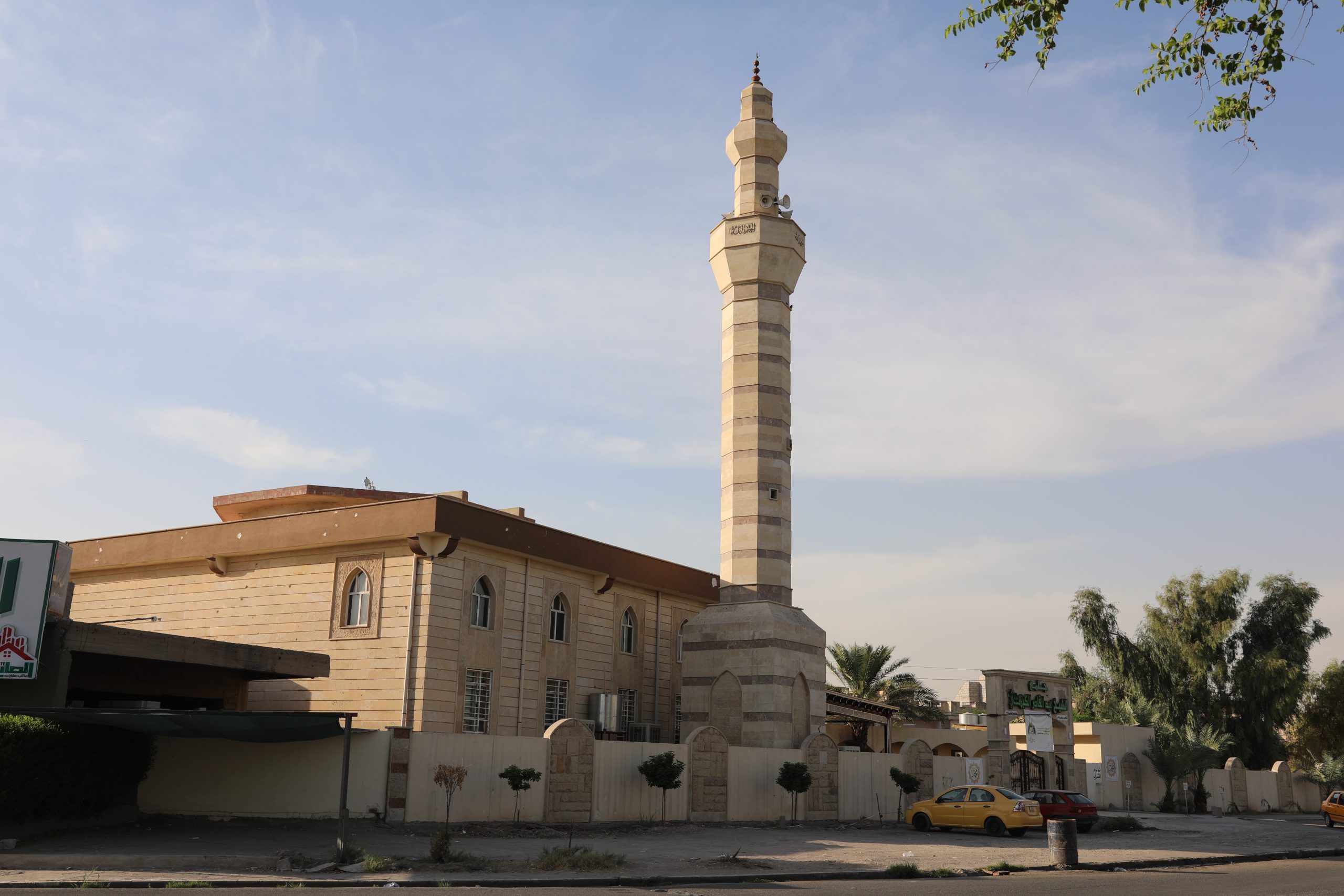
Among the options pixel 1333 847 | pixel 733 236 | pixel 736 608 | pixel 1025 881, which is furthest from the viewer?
pixel 733 236

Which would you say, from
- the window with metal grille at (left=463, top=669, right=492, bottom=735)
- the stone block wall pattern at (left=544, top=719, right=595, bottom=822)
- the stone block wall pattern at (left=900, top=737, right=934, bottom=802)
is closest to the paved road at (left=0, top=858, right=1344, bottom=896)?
the stone block wall pattern at (left=544, top=719, right=595, bottom=822)

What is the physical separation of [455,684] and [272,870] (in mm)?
10184

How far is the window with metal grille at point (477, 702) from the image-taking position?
25.7 meters

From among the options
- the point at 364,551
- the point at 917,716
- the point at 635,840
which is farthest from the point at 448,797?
the point at 917,716

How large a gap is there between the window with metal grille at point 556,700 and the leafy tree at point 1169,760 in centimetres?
2419

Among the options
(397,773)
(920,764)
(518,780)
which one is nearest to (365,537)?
(397,773)

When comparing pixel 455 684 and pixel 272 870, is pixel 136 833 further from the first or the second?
pixel 455 684

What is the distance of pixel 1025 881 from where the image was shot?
1675cm

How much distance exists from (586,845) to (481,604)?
27.4ft

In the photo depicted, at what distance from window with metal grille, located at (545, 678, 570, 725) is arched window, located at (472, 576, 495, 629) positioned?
8.88ft

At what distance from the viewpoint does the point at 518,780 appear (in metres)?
21.2

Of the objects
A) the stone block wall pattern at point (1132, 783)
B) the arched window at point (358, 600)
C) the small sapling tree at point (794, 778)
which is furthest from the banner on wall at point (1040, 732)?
the arched window at point (358, 600)

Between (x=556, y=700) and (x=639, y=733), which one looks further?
(x=639, y=733)

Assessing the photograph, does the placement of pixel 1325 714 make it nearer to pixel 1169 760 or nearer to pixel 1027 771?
pixel 1169 760
